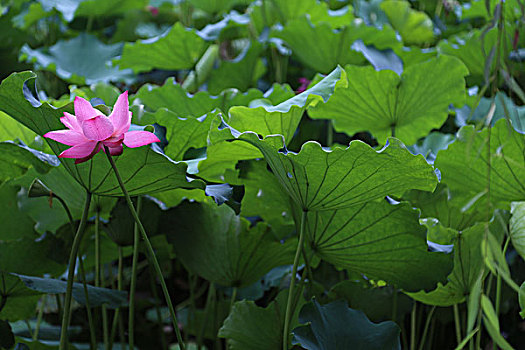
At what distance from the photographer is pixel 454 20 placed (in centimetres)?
184

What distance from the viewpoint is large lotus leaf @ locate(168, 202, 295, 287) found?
83cm

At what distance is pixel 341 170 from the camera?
2.01ft

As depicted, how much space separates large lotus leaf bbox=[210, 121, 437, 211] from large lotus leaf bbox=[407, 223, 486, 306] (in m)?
0.14

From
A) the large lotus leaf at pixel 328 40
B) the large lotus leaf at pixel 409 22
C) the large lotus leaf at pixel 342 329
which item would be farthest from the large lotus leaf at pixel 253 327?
the large lotus leaf at pixel 409 22

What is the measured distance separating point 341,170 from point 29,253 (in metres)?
0.57

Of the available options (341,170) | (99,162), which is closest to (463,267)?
(341,170)

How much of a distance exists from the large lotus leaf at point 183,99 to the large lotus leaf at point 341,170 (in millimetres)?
327

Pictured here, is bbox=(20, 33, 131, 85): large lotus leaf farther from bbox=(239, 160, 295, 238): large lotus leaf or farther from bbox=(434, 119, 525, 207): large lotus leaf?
bbox=(434, 119, 525, 207): large lotus leaf

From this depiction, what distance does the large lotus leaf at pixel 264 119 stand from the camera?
68 cm

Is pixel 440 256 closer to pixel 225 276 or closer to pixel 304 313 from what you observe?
pixel 304 313

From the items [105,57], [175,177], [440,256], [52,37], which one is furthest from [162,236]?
[52,37]

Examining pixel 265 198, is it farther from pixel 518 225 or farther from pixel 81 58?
pixel 81 58

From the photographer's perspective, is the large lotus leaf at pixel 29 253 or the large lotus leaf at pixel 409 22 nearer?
the large lotus leaf at pixel 29 253

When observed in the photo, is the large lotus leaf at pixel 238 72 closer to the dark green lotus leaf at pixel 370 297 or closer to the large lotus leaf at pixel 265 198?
the large lotus leaf at pixel 265 198
